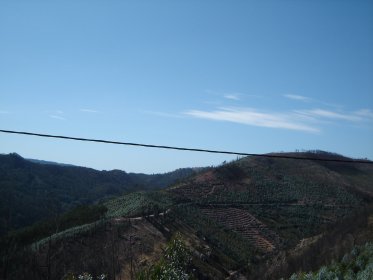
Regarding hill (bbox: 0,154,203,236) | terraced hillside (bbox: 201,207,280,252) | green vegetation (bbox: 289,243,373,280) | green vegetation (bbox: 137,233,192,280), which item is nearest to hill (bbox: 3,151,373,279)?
terraced hillside (bbox: 201,207,280,252)

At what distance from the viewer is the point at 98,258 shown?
43.6 m

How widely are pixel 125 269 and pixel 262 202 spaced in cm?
2910

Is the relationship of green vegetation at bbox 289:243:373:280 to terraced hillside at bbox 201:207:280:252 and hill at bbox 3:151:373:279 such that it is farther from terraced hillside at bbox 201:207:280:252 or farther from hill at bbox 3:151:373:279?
terraced hillside at bbox 201:207:280:252

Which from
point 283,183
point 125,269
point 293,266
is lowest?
point 125,269

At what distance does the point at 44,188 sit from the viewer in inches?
4385

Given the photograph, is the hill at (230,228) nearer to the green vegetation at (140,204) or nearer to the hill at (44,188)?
the green vegetation at (140,204)

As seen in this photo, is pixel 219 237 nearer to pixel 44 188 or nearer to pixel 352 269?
pixel 352 269

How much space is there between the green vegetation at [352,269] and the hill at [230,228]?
4464 mm

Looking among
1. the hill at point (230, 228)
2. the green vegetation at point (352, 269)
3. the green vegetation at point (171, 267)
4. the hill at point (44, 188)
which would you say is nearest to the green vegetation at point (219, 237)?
the hill at point (230, 228)

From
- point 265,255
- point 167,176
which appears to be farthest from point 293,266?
point 167,176

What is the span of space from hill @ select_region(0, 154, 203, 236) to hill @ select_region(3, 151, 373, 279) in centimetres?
2004

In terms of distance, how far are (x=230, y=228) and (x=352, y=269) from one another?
107 ft

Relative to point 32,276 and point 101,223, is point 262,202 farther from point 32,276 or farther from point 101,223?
point 32,276

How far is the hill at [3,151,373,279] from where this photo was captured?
136ft
